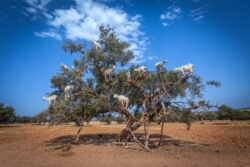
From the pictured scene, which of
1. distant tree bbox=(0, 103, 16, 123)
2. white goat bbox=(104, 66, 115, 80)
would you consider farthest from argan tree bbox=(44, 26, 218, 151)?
distant tree bbox=(0, 103, 16, 123)

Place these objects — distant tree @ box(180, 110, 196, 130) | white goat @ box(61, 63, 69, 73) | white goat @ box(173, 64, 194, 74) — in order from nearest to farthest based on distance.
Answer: white goat @ box(173, 64, 194, 74)
white goat @ box(61, 63, 69, 73)
distant tree @ box(180, 110, 196, 130)

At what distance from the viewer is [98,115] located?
38.4ft

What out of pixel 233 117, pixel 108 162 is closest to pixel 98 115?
pixel 108 162

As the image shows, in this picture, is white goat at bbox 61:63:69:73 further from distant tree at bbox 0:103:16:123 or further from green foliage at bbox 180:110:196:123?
distant tree at bbox 0:103:16:123

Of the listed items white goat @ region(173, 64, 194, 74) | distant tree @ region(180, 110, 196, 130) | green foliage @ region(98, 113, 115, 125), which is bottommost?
green foliage @ region(98, 113, 115, 125)

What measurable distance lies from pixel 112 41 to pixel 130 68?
2.27 meters

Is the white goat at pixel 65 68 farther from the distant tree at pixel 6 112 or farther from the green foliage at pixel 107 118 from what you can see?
the distant tree at pixel 6 112

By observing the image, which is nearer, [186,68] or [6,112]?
[186,68]

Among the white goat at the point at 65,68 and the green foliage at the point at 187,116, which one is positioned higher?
the white goat at the point at 65,68

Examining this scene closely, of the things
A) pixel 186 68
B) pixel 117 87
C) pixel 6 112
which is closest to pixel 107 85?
pixel 117 87

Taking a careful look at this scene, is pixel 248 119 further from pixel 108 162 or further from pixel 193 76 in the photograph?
pixel 108 162

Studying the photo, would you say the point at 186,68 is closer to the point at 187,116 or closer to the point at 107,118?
the point at 187,116

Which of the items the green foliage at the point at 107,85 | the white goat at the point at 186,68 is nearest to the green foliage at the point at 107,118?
the green foliage at the point at 107,85

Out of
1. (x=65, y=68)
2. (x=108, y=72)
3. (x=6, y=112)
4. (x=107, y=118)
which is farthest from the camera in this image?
(x=6, y=112)
